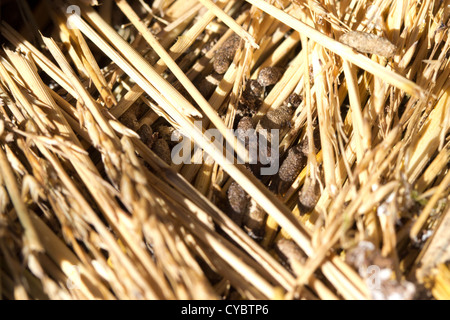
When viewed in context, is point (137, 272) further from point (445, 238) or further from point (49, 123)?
point (445, 238)

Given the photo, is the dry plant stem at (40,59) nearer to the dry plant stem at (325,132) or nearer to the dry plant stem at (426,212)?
the dry plant stem at (325,132)

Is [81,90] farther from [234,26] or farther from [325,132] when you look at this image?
[325,132]

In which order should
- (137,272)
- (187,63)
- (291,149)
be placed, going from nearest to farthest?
(137,272) → (291,149) → (187,63)

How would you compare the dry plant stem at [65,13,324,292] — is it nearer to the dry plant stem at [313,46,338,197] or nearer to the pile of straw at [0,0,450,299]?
the pile of straw at [0,0,450,299]

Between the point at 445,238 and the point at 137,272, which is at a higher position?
the point at 137,272

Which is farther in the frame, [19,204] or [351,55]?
[351,55]

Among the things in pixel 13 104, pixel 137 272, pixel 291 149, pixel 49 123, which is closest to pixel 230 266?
pixel 137 272

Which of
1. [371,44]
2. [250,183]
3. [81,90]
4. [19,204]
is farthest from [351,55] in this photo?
[19,204]
